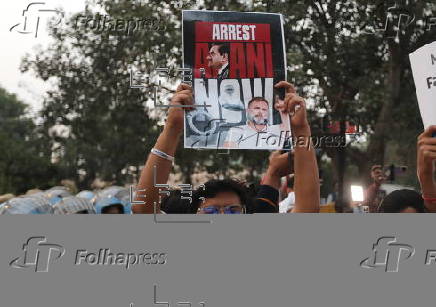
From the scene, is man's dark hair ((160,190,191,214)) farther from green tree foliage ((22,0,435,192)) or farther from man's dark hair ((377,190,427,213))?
green tree foliage ((22,0,435,192))

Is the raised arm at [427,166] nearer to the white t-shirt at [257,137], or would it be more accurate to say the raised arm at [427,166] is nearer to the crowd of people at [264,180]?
the crowd of people at [264,180]

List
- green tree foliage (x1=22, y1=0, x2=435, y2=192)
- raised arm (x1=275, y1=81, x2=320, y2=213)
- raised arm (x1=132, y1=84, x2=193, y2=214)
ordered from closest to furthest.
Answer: raised arm (x1=132, y1=84, x2=193, y2=214)
raised arm (x1=275, y1=81, x2=320, y2=213)
green tree foliage (x1=22, y1=0, x2=435, y2=192)

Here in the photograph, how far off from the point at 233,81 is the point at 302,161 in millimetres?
450

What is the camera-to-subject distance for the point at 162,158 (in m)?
2.56

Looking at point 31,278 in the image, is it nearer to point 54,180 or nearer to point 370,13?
point 370,13

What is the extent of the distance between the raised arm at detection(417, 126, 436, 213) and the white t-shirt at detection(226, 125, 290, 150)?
20.7 inches

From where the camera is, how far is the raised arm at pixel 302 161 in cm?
260

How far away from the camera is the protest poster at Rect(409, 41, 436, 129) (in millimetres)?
2918

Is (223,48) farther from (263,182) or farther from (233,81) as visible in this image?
(263,182)

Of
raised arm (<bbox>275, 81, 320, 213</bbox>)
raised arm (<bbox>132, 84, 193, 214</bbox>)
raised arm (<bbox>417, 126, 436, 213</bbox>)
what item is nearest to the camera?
raised arm (<bbox>132, 84, 193, 214</bbox>)

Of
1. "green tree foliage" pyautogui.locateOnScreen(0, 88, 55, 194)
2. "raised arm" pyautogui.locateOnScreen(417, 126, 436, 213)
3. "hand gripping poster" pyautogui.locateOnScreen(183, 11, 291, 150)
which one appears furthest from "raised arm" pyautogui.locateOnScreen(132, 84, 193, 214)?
"green tree foliage" pyautogui.locateOnScreen(0, 88, 55, 194)

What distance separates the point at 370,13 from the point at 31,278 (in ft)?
17.3

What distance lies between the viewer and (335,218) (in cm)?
219

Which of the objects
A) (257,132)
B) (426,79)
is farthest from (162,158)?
(426,79)
